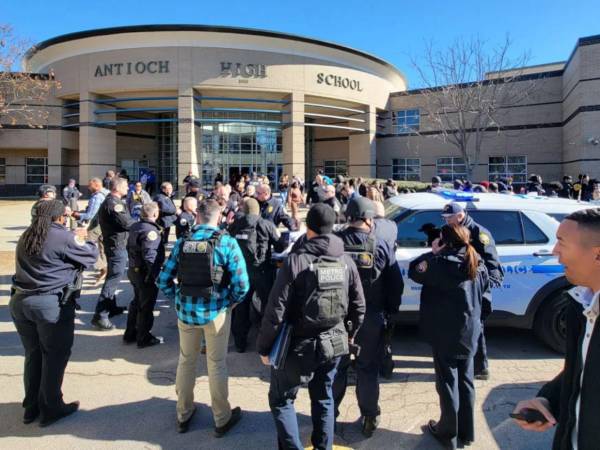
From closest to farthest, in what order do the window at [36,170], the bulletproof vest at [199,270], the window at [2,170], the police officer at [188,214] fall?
the bulletproof vest at [199,270]
the police officer at [188,214]
the window at [2,170]
the window at [36,170]

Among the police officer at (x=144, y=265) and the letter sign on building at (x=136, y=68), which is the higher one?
the letter sign on building at (x=136, y=68)

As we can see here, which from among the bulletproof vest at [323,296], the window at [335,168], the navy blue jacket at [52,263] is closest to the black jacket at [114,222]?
the navy blue jacket at [52,263]

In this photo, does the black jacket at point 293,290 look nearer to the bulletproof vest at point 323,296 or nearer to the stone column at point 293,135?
the bulletproof vest at point 323,296

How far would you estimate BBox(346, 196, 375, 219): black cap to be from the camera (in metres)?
3.39

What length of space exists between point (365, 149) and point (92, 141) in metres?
18.3

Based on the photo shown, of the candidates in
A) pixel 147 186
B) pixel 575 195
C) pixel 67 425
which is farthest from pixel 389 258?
pixel 147 186

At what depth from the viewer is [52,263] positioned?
11.1 feet

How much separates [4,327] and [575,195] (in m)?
16.6

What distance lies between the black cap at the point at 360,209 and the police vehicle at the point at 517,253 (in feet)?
5.19

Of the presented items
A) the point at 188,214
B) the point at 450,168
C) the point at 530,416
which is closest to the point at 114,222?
the point at 188,214

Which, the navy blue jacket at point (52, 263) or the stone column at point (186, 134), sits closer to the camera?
the navy blue jacket at point (52, 263)

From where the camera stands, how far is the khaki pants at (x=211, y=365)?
132 inches

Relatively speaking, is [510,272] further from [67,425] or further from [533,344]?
[67,425]

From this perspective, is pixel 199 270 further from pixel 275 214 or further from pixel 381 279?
pixel 275 214
